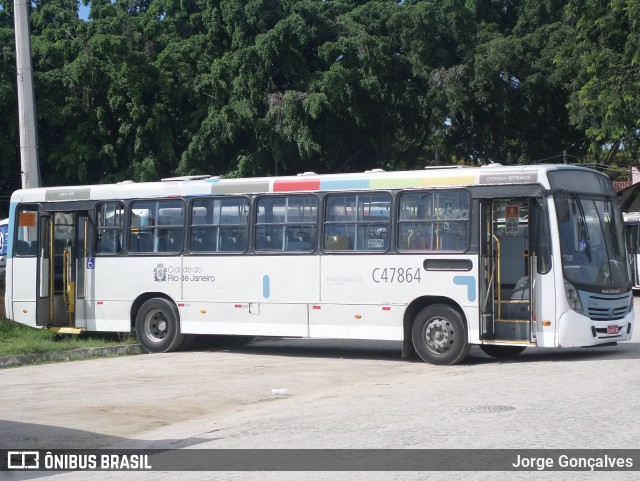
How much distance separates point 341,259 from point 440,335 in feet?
7.20

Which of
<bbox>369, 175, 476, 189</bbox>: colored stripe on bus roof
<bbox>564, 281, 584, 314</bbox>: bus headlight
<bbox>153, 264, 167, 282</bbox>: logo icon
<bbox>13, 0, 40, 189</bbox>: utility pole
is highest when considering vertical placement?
<bbox>13, 0, 40, 189</bbox>: utility pole

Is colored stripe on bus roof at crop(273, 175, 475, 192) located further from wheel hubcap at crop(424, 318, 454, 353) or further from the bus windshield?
wheel hubcap at crop(424, 318, 454, 353)

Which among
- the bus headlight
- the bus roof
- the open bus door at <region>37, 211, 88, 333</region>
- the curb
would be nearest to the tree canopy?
the open bus door at <region>37, 211, 88, 333</region>

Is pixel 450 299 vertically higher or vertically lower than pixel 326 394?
higher

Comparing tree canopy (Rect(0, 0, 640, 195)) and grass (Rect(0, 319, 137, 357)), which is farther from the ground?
tree canopy (Rect(0, 0, 640, 195))

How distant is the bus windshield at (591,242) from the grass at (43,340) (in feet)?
28.0

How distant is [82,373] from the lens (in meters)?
15.4

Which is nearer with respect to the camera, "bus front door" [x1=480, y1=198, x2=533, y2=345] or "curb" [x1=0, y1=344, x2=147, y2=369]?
"bus front door" [x1=480, y1=198, x2=533, y2=345]

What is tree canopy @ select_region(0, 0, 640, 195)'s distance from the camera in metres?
A: 34.1

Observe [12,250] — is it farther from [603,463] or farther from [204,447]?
[603,463]

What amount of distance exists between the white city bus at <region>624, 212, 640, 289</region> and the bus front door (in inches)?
783

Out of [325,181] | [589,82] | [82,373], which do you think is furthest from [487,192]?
[589,82]

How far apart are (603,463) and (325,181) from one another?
9529 millimetres

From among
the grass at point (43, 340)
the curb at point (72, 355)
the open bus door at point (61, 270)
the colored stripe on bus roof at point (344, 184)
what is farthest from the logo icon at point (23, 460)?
the open bus door at point (61, 270)
